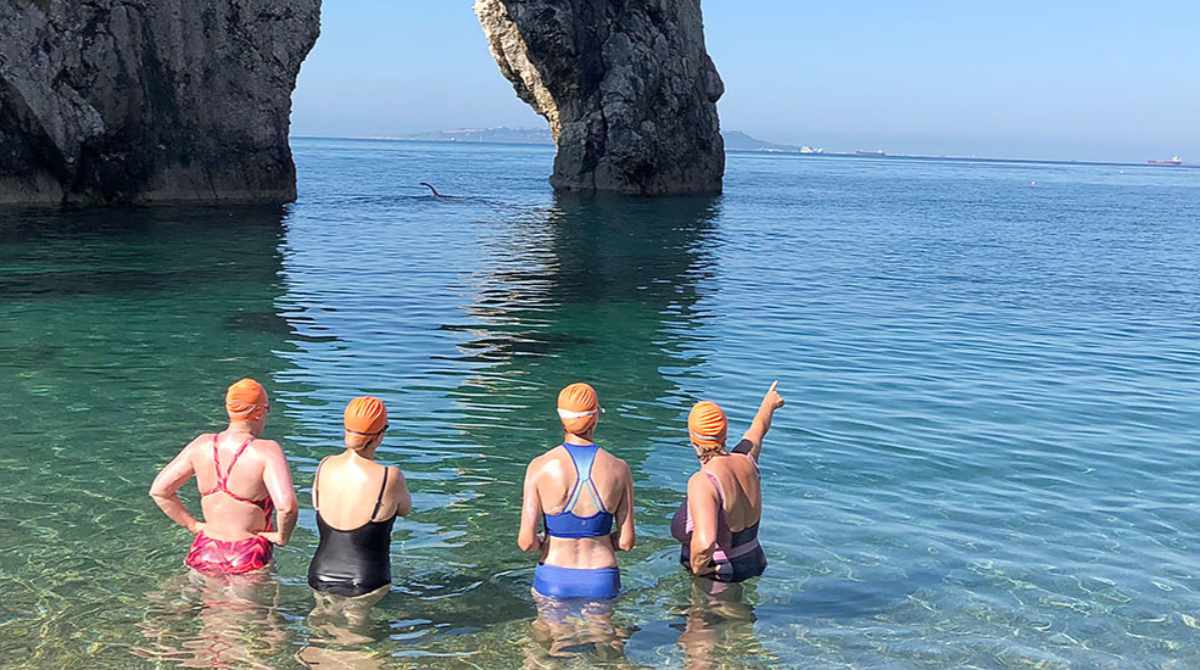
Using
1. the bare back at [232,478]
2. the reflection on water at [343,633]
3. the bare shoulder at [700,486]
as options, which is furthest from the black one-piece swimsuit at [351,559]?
the bare shoulder at [700,486]

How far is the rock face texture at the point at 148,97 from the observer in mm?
41812

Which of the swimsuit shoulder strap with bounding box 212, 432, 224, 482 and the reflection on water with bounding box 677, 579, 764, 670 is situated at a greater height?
the swimsuit shoulder strap with bounding box 212, 432, 224, 482

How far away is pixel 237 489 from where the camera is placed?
872 centimetres

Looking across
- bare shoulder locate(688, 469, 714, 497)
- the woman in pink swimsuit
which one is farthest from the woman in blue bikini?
the woman in pink swimsuit

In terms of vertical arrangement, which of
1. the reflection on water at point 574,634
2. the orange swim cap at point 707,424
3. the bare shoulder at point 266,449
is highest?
the orange swim cap at point 707,424

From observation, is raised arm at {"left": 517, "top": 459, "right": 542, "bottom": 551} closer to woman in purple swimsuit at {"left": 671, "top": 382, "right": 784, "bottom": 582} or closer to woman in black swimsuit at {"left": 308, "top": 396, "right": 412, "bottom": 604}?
woman in black swimsuit at {"left": 308, "top": 396, "right": 412, "bottom": 604}

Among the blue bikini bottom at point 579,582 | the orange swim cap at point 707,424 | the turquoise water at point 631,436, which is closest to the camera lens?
the orange swim cap at point 707,424

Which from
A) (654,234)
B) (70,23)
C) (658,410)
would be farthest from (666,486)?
(70,23)

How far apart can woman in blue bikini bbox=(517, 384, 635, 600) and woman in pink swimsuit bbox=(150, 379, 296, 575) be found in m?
1.78

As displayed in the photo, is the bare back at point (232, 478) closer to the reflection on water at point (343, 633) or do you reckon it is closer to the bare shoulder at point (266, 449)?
the bare shoulder at point (266, 449)

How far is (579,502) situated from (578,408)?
0.69m

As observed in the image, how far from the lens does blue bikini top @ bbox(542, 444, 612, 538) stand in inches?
328

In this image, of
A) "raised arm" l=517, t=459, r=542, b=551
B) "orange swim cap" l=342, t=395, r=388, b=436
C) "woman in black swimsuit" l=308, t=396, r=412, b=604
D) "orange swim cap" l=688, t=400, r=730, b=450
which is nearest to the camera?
"orange swim cap" l=342, t=395, r=388, b=436

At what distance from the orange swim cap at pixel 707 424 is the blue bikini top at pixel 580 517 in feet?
2.56
